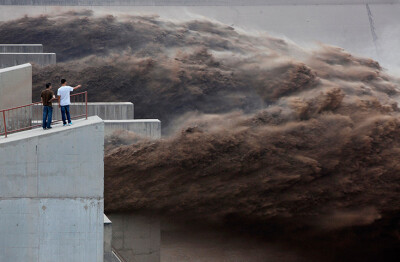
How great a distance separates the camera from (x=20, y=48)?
27.1 metres

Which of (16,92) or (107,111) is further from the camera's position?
(107,111)

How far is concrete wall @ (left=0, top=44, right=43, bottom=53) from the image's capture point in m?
26.7

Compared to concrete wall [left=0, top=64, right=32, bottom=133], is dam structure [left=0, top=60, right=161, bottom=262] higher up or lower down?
lower down

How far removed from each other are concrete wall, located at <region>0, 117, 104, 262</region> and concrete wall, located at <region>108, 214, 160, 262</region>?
658 cm

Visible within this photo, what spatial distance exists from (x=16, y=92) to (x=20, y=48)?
35.5ft

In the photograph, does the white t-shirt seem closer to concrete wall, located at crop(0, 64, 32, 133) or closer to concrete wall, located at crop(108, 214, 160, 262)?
concrete wall, located at crop(0, 64, 32, 133)

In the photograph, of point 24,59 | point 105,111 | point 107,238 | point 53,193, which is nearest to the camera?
point 53,193

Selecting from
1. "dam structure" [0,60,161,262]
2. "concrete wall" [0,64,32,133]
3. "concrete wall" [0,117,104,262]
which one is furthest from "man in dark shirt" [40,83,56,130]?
"concrete wall" [0,64,32,133]

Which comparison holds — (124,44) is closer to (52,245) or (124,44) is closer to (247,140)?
(247,140)

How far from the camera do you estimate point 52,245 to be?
1428 cm

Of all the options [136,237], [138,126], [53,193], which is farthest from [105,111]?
[53,193]

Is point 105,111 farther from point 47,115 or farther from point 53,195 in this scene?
point 53,195

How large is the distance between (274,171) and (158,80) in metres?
7.37

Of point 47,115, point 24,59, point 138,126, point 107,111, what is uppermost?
point 24,59
